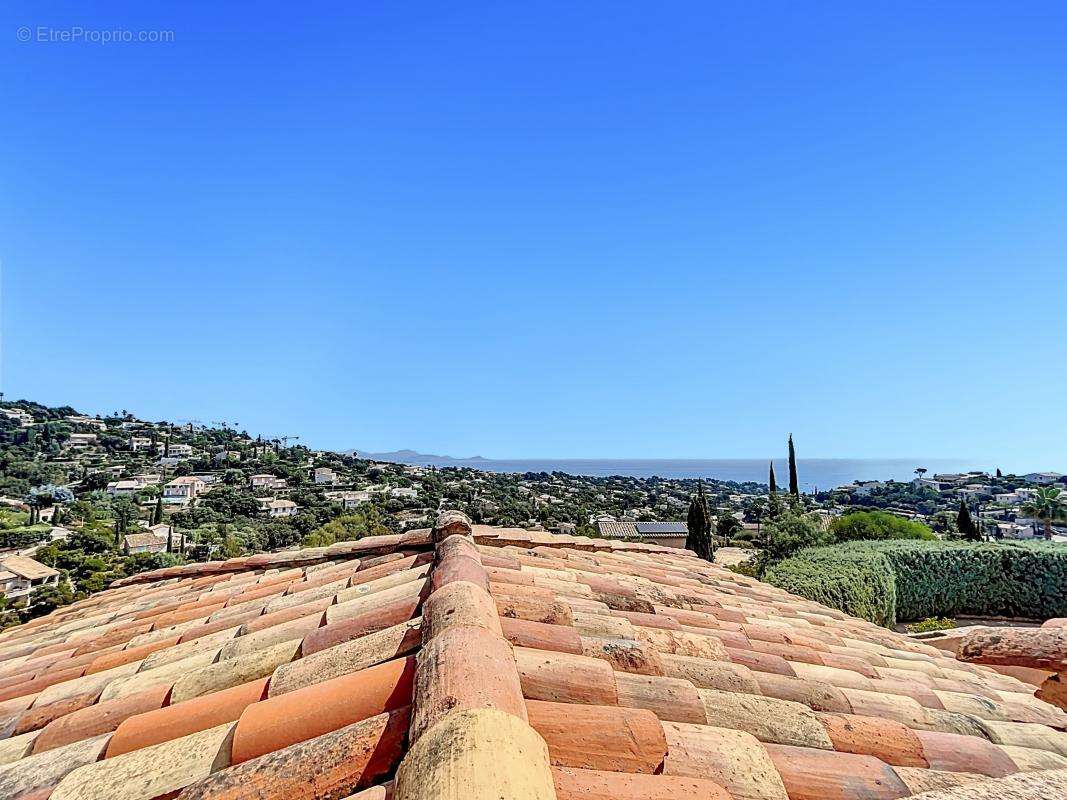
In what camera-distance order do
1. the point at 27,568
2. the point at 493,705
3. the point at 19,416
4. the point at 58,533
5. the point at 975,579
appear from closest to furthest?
1. the point at 493,705
2. the point at 975,579
3. the point at 27,568
4. the point at 58,533
5. the point at 19,416

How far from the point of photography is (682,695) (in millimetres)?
2215

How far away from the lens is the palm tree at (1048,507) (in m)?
32.8

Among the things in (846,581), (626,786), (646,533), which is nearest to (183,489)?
(646,533)

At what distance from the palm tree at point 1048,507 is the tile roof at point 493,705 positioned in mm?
40025

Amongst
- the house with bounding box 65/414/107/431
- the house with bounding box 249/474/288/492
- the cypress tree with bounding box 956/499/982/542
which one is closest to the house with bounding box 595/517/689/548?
the cypress tree with bounding box 956/499/982/542

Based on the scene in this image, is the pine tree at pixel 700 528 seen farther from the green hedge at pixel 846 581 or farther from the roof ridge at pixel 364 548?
the roof ridge at pixel 364 548

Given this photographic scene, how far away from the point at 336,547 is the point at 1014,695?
5.29 metres

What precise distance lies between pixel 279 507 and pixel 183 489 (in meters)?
26.0

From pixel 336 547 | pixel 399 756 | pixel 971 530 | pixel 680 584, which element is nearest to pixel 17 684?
pixel 336 547

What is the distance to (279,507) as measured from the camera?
66.3 meters

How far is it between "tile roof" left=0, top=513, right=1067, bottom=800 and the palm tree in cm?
4002

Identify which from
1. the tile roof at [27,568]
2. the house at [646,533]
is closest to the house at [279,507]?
the tile roof at [27,568]

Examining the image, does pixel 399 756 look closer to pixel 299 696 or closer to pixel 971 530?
pixel 299 696

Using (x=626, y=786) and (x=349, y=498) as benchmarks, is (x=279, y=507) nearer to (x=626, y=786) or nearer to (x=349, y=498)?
(x=349, y=498)
